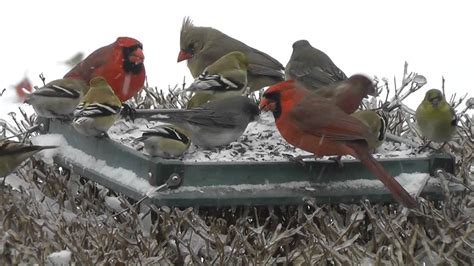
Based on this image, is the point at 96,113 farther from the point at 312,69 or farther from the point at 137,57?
the point at 312,69

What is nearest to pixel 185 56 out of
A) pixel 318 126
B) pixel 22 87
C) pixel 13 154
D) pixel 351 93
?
pixel 22 87

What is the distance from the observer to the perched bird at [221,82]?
780 centimetres

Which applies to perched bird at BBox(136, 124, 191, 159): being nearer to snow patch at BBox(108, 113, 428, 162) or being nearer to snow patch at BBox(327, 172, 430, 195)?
Answer: snow patch at BBox(108, 113, 428, 162)

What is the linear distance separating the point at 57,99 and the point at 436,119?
7.59ft

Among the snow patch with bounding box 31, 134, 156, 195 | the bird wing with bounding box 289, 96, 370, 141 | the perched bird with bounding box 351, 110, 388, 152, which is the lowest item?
the snow patch with bounding box 31, 134, 156, 195

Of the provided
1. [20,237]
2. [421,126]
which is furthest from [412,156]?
[20,237]

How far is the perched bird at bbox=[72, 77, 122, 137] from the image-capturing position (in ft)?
22.9

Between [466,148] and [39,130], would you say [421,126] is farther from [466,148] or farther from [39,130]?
[39,130]

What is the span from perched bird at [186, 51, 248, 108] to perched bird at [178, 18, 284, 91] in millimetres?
493

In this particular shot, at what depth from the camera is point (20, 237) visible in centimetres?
607

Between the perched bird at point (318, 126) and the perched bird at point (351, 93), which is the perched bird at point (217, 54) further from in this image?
the perched bird at point (318, 126)

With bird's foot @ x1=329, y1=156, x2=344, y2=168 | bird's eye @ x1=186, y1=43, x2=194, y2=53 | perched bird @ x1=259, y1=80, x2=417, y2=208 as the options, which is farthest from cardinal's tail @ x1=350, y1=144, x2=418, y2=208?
bird's eye @ x1=186, y1=43, x2=194, y2=53

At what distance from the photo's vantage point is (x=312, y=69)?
8680mm

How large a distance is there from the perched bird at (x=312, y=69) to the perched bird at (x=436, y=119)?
48.0 inches
